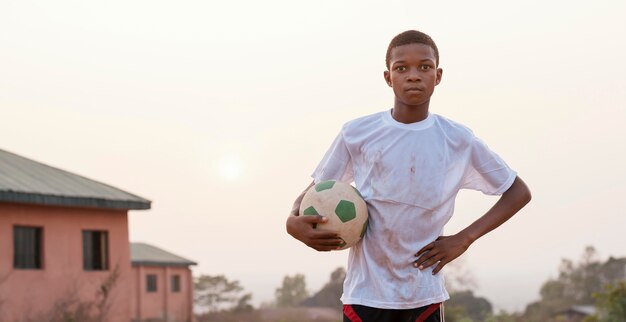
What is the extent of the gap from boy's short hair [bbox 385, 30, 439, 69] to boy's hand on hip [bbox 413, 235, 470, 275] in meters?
0.78

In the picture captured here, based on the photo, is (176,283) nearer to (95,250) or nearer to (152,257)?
(152,257)

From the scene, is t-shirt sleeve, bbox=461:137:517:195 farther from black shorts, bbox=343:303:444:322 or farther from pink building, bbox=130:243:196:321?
pink building, bbox=130:243:196:321

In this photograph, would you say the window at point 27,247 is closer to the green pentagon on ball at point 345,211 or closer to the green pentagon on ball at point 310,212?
the green pentagon on ball at point 310,212

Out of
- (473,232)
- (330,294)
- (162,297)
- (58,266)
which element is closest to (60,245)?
(58,266)

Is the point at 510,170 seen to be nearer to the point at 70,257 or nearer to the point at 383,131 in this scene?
the point at 383,131

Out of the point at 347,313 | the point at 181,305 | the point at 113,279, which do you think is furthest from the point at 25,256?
the point at 347,313

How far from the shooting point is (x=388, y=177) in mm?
4285

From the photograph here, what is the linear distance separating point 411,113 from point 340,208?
1.76 ft

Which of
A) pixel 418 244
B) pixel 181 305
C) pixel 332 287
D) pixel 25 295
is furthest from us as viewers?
pixel 332 287

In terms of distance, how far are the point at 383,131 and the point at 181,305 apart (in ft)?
102

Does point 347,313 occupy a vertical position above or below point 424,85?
below

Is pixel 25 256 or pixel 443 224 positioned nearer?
pixel 443 224

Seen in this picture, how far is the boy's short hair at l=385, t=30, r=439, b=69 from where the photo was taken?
14.2 feet

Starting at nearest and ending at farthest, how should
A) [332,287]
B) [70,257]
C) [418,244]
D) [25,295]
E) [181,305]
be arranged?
1. [418,244]
2. [25,295]
3. [70,257]
4. [181,305]
5. [332,287]
